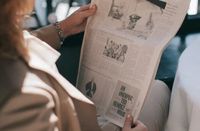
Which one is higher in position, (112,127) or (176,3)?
(176,3)

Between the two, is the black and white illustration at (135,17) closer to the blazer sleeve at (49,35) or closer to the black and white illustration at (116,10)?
the black and white illustration at (116,10)

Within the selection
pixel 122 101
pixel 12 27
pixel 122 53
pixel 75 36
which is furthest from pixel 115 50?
pixel 75 36

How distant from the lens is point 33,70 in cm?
63

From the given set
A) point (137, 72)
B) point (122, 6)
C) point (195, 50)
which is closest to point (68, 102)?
point (137, 72)

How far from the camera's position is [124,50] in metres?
0.99

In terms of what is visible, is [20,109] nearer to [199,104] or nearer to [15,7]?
[15,7]

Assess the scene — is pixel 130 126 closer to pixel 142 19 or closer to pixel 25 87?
pixel 142 19

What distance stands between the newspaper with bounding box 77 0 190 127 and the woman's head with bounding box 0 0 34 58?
A: 39cm

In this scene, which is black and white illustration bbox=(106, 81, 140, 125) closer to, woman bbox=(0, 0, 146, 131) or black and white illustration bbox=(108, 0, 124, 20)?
black and white illustration bbox=(108, 0, 124, 20)

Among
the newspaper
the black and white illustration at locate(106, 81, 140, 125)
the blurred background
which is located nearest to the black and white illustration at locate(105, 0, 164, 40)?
the newspaper

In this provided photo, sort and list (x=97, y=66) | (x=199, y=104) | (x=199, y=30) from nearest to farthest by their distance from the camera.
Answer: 1. (x=199, y=104)
2. (x=97, y=66)
3. (x=199, y=30)

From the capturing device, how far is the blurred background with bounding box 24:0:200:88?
1841 mm

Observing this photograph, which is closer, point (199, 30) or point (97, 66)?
point (97, 66)

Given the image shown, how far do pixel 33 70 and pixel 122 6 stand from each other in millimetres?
448
